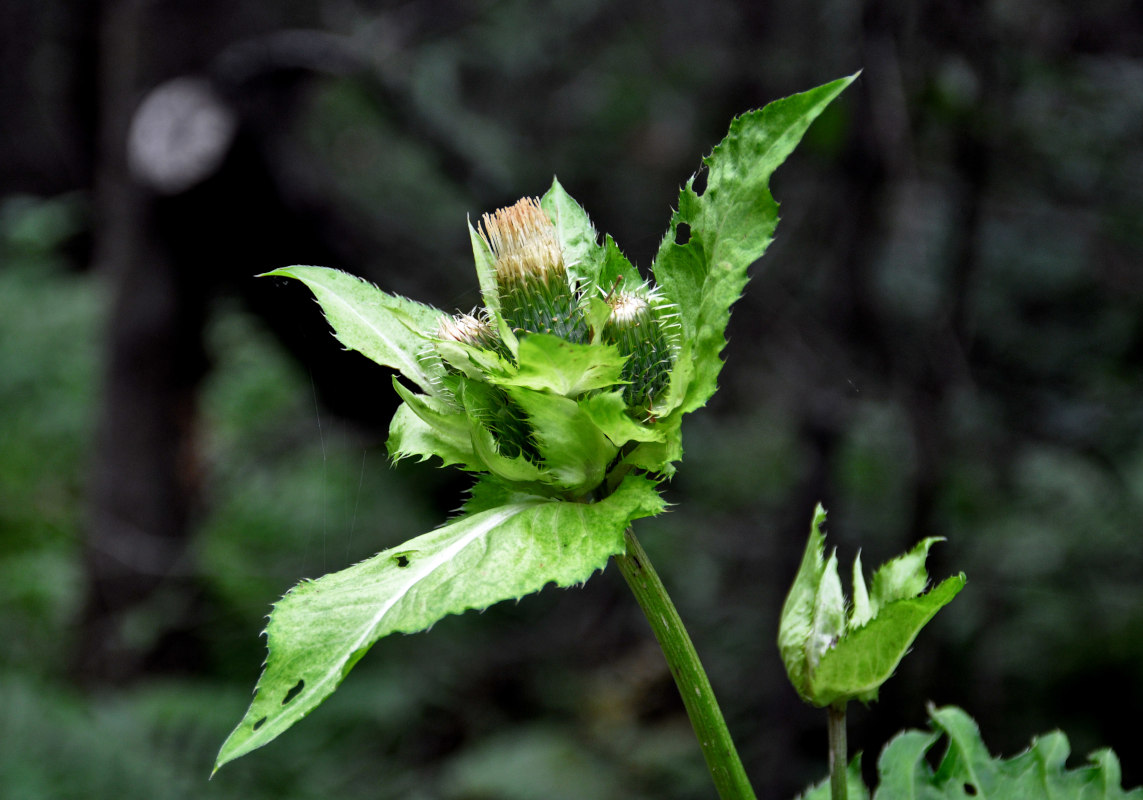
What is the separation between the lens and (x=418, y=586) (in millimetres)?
751

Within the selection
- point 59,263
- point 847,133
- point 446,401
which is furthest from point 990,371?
point 59,263

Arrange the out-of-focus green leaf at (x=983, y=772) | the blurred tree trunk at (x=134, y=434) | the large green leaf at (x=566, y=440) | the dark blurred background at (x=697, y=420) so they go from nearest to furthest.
→ the large green leaf at (x=566, y=440) → the out-of-focus green leaf at (x=983, y=772) → the dark blurred background at (x=697, y=420) → the blurred tree trunk at (x=134, y=434)

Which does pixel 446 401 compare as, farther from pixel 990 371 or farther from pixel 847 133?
pixel 990 371

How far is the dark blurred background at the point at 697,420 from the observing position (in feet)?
10.1

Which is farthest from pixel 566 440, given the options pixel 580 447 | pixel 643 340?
pixel 643 340

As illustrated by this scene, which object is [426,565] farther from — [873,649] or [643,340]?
[873,649]

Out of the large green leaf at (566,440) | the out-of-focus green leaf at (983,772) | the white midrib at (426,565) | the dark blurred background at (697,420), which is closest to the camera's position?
the white midrib at (426,565)

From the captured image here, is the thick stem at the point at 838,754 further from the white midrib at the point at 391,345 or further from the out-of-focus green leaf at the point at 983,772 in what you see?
the white midrib at the point at 391,345

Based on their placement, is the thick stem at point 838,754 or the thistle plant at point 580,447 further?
the thick stem at point 838,754

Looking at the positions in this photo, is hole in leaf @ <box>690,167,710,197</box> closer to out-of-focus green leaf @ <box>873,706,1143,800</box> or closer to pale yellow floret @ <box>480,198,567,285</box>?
pale yellow floret @ <box>480,198,567,285</box>

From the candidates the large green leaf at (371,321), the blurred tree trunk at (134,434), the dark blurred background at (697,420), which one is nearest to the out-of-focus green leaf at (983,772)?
the large green leaf at (371,321)

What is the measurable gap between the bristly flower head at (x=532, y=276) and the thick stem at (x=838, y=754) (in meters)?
0.47

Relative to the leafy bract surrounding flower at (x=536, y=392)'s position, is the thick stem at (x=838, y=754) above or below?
below

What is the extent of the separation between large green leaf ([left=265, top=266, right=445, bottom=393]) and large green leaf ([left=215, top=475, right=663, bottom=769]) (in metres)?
0.19
